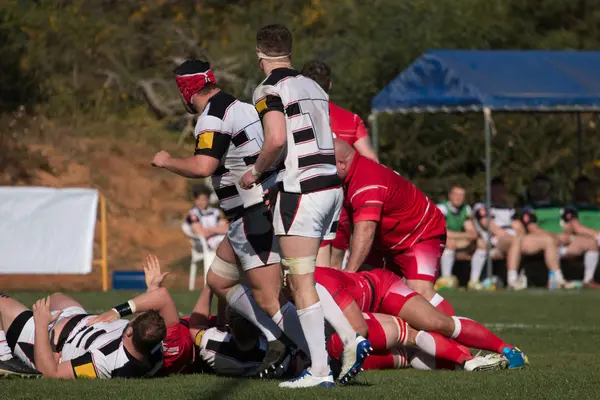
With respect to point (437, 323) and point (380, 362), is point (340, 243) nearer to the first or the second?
point (380, 362)

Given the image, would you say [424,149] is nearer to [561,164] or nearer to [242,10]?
[561,164]

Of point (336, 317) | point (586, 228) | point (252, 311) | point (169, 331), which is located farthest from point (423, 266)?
point (586, 228)

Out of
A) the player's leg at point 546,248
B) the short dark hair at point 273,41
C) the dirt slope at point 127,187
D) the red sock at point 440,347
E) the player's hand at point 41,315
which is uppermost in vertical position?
the short dark hair at point 273,41

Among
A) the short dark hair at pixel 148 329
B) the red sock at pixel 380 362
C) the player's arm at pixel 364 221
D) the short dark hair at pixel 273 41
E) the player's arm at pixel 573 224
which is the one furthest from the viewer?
the player's arm at pixel 573 224

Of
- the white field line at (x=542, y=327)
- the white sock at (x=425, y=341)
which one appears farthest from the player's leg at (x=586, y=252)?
the white sock at (x=425, y=341)

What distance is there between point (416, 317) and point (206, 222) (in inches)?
430

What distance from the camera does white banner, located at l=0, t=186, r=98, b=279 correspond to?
1673 cm

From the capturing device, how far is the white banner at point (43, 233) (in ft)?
54.9

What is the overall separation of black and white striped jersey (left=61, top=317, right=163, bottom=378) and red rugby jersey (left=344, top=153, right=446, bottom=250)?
1.95 meters

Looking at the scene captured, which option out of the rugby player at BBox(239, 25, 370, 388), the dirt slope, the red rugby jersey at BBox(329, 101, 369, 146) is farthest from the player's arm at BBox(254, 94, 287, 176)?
the dirt slope

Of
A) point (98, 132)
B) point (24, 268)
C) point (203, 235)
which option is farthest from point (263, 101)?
point (98, 132)

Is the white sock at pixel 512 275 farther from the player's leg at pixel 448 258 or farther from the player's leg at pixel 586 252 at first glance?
the player's leg at pixel 586 252

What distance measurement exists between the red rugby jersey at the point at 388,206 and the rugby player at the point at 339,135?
458 millimetres

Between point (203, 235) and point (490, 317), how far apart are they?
22.1ft
